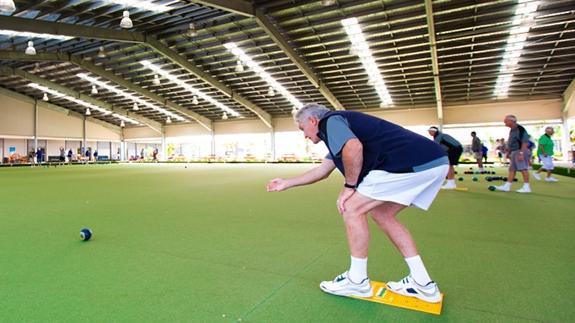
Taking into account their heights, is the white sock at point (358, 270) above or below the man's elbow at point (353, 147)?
below

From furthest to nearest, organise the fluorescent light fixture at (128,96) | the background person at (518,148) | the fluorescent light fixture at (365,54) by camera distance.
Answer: the fluorescent light fixture at (128,96), the fluorescent light fixture at (365,54), the background person at (518,148)

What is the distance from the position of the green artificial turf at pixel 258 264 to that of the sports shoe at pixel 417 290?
3.9 inches

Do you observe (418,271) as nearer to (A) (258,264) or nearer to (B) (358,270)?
(B) (358,270)

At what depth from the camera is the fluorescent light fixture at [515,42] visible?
47.2 feet

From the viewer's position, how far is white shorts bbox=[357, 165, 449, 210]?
2.03 metres

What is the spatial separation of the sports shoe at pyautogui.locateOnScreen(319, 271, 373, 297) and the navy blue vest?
27.7 inches

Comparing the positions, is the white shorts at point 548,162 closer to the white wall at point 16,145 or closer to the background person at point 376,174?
the background person at point 376,174

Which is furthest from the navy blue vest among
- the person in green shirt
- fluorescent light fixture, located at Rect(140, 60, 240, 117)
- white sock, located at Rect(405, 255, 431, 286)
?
fluorescent light fixture, located at Rect(140, 60, 240, 117)

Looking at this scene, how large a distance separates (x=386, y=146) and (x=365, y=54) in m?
18.9

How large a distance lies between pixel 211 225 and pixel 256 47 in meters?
16.7

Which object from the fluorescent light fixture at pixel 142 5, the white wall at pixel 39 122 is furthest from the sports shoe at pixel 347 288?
the white wall at pixel 39 122

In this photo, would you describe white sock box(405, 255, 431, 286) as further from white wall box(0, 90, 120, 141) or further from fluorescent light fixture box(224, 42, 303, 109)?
white wall box(0, 90, 120, 141)

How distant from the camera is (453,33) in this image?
16578 millimetres

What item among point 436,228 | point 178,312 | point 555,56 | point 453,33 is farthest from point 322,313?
point 555,56
